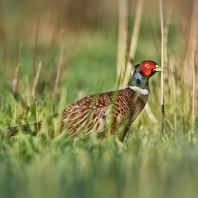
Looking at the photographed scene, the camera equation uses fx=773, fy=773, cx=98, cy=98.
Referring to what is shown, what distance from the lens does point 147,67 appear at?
16.0 ft

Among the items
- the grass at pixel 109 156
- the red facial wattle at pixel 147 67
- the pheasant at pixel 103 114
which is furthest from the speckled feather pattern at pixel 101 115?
the red facial wattle at pixel 147 67

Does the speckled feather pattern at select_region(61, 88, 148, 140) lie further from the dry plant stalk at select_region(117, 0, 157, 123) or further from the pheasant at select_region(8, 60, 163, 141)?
the dry plant stalk at select_region(117, 0, 157, 123)

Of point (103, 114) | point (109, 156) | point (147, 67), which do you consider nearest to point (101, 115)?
point (103, 114)

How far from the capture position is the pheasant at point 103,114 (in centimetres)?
429

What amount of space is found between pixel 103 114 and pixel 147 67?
0.60 meters

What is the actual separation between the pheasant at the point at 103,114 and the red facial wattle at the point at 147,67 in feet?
0.22

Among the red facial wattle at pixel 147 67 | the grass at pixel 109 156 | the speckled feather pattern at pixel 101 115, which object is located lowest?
the grass at pixel 109 156

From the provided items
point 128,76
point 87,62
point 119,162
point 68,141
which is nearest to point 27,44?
point 87,62

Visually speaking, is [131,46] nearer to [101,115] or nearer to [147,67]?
[147,67]

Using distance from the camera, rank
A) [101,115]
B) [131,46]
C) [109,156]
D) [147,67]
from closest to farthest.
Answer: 1. [109,156]
2. [101,115]
3. [147,67]
4. [131,46]

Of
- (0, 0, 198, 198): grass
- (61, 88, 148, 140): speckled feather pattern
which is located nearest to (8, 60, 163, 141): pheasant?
(61, 88, 148, 140): speckled feather pattern

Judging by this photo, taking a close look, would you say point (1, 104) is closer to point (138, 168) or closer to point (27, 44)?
point (138, 168)

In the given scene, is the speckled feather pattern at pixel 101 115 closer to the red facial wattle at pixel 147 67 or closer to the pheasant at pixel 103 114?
the pheasant at pixel 103 114

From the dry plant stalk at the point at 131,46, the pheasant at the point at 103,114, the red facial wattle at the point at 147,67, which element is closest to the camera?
the pheasant at the point at 103,114
